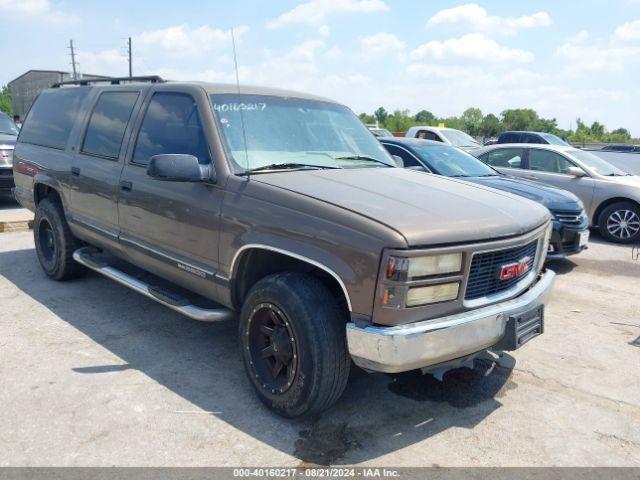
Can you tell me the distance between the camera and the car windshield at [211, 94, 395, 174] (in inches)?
142

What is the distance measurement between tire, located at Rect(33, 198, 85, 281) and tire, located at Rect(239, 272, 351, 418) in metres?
2.82

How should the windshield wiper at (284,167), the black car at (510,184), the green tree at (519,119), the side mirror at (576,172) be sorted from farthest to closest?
the green tree at (519,119) → the side mirror at (576,172) → the black car at (510,184) → the windshield wiper at (284,167)

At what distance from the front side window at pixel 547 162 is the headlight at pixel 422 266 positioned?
744cm

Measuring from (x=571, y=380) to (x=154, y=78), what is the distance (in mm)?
3900

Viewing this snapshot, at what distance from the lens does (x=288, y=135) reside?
12.7 feet

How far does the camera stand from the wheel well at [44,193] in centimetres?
555

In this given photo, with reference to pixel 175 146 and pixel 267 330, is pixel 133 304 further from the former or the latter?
pixel 267 330

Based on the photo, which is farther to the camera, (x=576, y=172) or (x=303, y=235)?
(x=576, y=172)

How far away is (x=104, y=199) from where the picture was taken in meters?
4.55

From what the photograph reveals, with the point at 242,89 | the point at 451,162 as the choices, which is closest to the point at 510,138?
the point at 451,162

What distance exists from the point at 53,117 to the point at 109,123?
1.34 meters

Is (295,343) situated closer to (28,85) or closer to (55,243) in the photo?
(55,243)

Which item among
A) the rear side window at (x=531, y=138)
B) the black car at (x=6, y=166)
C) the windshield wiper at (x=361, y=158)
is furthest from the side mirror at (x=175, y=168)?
the rear side window at (x=531, y=138)

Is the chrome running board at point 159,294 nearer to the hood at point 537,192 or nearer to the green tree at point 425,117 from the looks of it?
the hood at point 537,192
